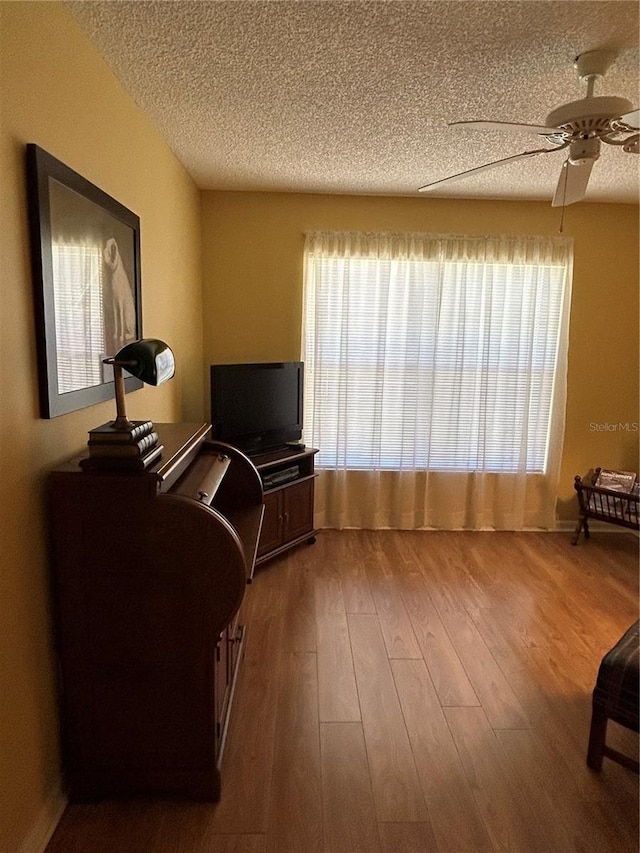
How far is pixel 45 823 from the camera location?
1521mm

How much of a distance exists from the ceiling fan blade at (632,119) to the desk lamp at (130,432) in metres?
1.73

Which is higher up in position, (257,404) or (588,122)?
(588,122)

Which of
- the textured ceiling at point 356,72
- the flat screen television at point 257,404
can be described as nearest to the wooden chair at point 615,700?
the textured ceiling at point 356,72

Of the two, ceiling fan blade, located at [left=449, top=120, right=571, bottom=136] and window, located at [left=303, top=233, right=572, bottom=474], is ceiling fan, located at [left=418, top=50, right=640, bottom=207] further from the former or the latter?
window, located at [left=303, top=233, right=572, bottom=474]

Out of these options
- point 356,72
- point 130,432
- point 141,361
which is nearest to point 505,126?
point 356,72

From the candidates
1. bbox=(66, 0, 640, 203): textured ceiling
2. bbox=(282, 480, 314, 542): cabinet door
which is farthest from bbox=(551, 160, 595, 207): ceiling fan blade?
bbox=(282, 480, 314, 542): cabinet door

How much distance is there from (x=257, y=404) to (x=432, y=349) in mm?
1403

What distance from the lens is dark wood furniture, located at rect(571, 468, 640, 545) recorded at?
3.48 meters

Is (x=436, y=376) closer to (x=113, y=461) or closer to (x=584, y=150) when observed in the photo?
(x=584, y=150)

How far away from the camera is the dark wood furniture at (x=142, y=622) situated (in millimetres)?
1453

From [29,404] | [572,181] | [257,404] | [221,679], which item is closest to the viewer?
[29,404]

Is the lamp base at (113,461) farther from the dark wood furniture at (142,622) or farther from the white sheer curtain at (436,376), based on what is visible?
the white sheer curtain at (436,376)

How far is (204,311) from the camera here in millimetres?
3768

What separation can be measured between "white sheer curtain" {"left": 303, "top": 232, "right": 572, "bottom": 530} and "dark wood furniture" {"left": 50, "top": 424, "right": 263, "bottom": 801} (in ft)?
7.41
